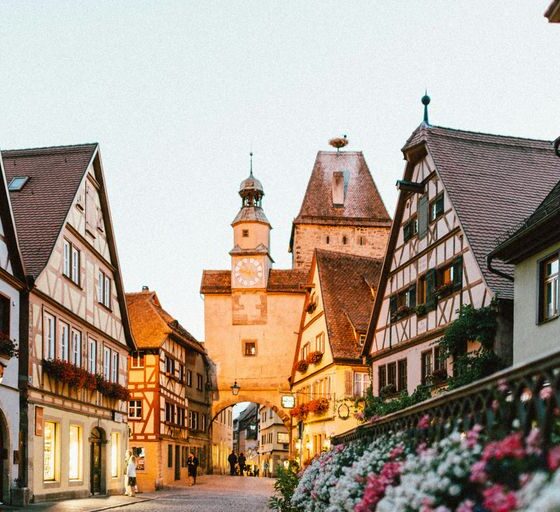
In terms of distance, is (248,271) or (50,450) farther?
(248,271)

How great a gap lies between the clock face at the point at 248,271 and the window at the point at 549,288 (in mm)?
37133

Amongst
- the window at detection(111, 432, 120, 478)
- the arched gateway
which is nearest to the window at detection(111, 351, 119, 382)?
the window at detection(111, 432, 120, 478)

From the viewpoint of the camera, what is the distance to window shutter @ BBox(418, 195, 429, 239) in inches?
1000

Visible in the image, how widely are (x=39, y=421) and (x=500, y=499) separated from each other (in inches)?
793

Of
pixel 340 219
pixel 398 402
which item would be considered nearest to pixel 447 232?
pixel 398 402

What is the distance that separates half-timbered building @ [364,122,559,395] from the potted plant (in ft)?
38.6

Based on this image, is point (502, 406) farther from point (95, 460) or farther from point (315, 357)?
point (315, 357)

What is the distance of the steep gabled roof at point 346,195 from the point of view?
62.3 metres

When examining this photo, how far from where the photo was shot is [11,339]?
20547 mm

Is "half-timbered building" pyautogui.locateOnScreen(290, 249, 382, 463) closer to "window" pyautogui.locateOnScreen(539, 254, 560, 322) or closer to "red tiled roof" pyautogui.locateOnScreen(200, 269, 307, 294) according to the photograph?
"red tiled roof" pyautogui.locateOnScreen(200, 269, 307, 294)

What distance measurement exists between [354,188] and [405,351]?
36828 millimetres

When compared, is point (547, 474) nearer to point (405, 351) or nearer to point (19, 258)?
point (19, 258)

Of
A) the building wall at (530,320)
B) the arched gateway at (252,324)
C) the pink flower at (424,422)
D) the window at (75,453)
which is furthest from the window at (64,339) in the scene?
the arched gateway at (252,324)

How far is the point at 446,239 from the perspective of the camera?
23844 mm
